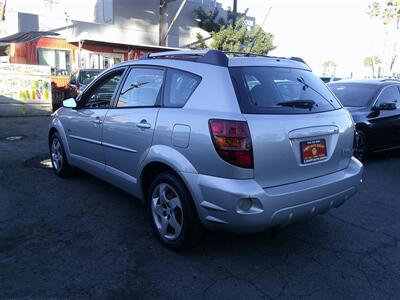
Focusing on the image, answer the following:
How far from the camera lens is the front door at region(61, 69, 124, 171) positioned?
4.52 m

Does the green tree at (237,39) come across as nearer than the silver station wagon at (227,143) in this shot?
No

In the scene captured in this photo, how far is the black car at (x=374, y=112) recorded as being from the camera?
23.4ft

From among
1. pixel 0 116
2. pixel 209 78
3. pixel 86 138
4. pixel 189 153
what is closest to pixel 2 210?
pixel 86 138

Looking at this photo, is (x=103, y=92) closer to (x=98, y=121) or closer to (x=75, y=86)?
(x=98, y=121)

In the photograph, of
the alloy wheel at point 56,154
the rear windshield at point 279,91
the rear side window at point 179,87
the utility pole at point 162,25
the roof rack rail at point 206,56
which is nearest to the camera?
the rear windshield at point 279,91

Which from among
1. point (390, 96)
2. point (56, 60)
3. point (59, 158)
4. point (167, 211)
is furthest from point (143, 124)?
point (56, 60)

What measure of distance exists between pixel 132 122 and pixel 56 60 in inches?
755

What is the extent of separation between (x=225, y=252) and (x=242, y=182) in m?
0.96

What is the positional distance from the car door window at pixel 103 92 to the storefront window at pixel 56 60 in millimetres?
16573

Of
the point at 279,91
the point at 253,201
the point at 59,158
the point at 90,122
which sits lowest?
the point at 59,158

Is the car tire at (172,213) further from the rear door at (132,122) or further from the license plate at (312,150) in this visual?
the license plate at (312,150)

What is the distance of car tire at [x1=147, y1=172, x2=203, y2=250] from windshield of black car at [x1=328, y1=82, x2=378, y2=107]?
5163mm

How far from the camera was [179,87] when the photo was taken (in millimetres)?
3539

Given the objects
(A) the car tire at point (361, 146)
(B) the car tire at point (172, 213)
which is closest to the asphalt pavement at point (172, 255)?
(B) the car tire at point (172, 213)
